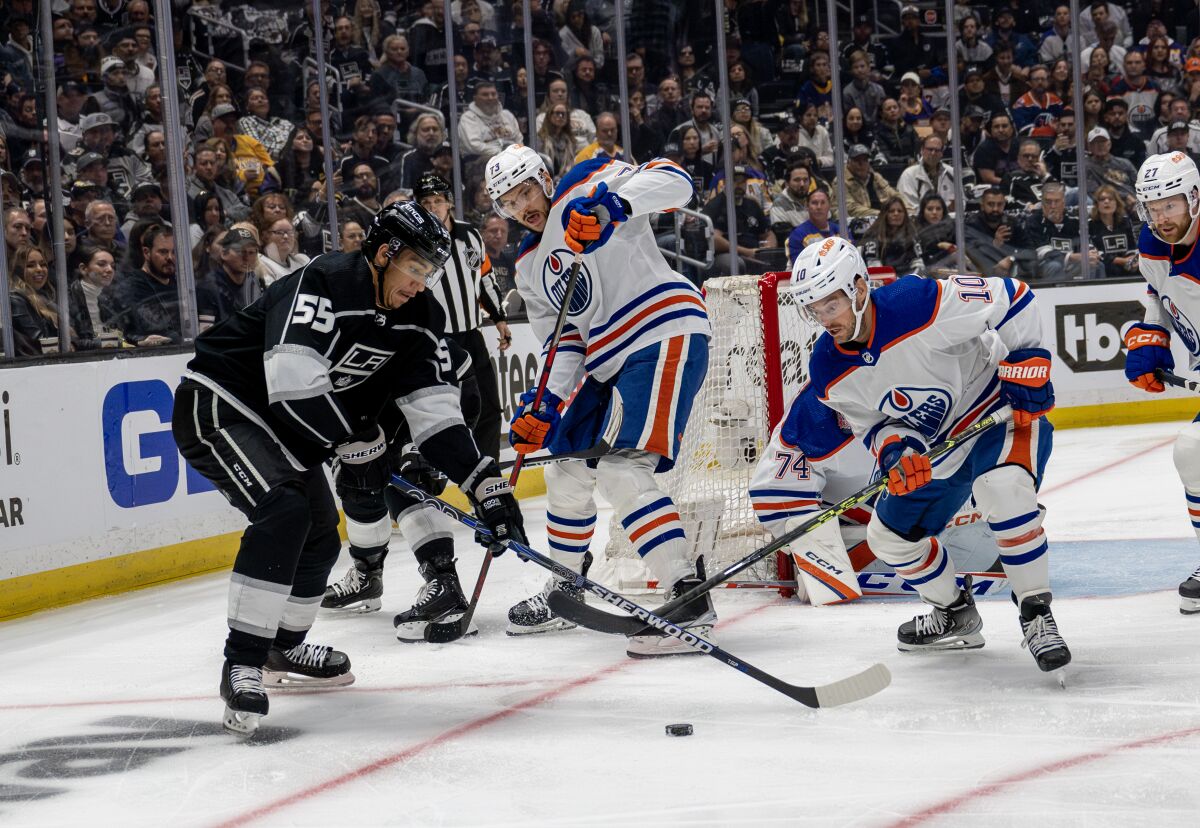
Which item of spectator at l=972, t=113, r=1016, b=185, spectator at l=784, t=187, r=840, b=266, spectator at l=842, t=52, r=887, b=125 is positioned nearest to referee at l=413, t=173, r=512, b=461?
spectator at l=784, t=187, r=840, b=266

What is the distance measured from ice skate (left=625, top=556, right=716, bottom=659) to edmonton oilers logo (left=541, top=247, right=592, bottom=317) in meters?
0.69

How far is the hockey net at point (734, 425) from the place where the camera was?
374cm

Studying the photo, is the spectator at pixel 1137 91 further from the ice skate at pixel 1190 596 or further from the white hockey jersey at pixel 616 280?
the white hockey jersey at pixel 616 280

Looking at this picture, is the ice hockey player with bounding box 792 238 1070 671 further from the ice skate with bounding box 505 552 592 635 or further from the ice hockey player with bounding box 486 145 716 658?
the ice skate with bounding box 505 552 592 635

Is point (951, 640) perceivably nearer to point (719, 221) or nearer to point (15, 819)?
point (15, 819)

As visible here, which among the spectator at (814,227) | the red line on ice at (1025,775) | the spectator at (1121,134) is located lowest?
the red line on ice at (1025,775)

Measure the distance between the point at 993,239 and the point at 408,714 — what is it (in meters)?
5.81

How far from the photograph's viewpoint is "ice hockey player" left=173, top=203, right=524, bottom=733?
2.47m

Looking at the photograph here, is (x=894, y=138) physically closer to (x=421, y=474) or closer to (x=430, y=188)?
(x=430, y=188)

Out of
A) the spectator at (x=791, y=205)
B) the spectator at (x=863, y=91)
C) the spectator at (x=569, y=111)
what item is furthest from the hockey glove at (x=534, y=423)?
the spectator at (x=863, y=91)

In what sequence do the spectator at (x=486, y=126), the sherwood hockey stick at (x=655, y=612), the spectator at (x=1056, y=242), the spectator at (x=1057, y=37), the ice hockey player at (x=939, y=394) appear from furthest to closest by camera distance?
1. the spectator at (x=1057, y=37)
2. the spectator at (x=1056, y=242)
3. the spectator at (x=486, y=126)
4. the sherwood hockey stick at (x=655, y=612)
5. the ice hockey player at (x=939, y=394)

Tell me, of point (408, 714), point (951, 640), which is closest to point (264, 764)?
point (408, 714)

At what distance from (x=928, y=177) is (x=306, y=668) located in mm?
5812

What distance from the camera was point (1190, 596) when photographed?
10.1 ft
